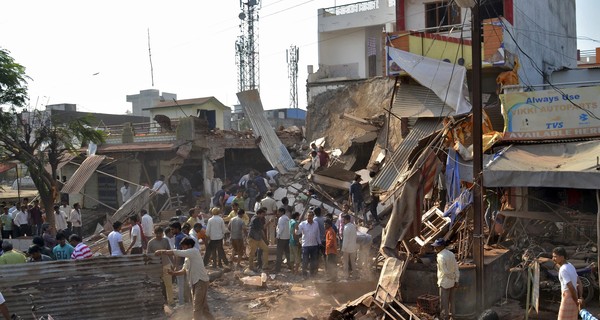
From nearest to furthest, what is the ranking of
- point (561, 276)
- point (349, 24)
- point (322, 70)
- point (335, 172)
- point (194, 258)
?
1. point (561, 276)
2. point (194, 258)
3. point (335, 172)
4. point (322, 70)
5. point (349, 24)

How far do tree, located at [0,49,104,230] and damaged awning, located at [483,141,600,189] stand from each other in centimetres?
1286

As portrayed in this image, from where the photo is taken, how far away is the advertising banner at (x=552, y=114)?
12.1 metres

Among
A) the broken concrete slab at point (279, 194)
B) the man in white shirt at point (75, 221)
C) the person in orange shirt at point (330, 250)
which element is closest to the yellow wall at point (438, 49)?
the broken concrete slab at point (279, 194)

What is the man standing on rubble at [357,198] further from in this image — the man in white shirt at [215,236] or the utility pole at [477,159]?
the utility pole at [477,159]

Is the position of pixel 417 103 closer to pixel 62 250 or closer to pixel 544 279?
pixel 544 279

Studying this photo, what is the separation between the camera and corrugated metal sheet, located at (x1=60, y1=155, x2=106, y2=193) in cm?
2194

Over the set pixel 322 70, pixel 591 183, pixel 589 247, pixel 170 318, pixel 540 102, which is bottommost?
pixel 170 318

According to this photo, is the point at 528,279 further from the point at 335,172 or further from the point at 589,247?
the point at 335,172

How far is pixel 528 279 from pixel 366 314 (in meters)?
3.11

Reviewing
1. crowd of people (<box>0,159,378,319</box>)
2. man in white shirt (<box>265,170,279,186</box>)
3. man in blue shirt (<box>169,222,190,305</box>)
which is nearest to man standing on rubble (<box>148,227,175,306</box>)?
crowd of people (<box>0,159,378,319</box>)

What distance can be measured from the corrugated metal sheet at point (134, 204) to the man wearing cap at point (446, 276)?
1392cm

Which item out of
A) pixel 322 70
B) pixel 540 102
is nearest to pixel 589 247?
pixel 540 102

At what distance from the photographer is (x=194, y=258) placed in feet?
30.0

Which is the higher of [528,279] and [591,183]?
[591,183]
